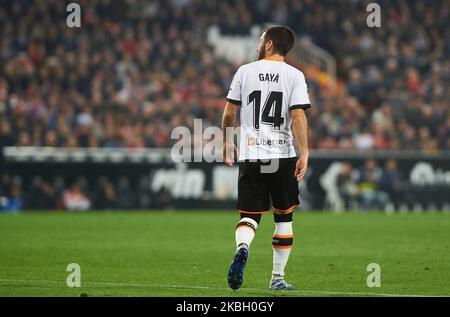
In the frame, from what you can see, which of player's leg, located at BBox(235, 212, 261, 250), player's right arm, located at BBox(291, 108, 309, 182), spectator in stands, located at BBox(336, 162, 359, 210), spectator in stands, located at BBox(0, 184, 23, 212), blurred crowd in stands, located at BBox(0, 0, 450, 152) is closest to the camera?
player's leg, located at BBox(235, 212, 261, 250)

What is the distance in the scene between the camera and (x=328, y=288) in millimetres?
10195

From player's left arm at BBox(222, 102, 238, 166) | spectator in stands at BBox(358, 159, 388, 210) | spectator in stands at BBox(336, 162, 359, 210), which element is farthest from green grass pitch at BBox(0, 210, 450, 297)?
spectator in stands at BBox(358, 159, 388, 210)

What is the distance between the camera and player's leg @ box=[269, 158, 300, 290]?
9.97 m

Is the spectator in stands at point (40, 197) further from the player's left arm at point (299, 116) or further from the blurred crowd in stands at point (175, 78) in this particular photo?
the player's left arm at point (299, 116)

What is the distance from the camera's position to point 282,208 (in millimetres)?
10016

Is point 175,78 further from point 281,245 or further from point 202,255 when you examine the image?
point 281,245

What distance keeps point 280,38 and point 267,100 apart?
1.99 feet

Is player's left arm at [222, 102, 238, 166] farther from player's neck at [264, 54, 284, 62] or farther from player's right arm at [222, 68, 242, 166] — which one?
player's neck at [264, 54, 284, 62]

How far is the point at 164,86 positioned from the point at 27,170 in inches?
221

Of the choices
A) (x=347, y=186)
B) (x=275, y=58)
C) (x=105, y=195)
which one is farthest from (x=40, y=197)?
(x=275, y=58)

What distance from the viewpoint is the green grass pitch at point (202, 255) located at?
401 inches

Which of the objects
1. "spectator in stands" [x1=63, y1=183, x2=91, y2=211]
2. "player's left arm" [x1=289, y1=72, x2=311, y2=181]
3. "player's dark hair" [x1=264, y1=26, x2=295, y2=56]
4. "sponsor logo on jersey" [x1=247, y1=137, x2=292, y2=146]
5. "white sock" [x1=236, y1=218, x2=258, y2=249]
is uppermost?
"player's dark hair" [x1=264, y1=26, x2=295, y2=56]

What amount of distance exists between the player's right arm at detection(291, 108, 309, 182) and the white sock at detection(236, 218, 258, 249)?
0.62 m
